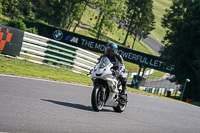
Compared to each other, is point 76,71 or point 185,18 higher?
point 185,18

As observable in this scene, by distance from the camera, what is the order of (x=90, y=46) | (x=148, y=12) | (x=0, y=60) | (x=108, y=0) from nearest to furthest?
(x=0, y=60) < (x=90, y=46) < (x=108, y=0) < (x=148, y=12)

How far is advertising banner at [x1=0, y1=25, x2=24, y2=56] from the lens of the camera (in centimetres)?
1666

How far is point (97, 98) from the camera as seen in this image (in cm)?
852

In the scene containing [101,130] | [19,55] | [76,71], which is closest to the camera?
[101,130]

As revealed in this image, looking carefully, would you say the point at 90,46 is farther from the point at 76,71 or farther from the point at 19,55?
the point at 19,55

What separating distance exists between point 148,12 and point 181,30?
50.1m

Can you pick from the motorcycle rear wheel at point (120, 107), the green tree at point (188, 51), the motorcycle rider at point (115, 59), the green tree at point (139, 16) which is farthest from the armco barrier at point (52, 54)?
the green tree at point (139, 16)

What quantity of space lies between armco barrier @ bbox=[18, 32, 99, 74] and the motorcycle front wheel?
10368 mm

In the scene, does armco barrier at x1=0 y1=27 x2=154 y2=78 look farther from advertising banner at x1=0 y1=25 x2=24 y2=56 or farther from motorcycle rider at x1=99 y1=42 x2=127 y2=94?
motorcycle rider at x1=99 y1=42 x2=127 y2=94

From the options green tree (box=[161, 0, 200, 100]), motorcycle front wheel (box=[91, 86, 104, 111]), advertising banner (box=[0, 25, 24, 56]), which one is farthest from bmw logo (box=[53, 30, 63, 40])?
motorcycle front wheel (box=[91, 86, 104, 111])

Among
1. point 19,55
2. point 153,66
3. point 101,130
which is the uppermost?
point 153,66

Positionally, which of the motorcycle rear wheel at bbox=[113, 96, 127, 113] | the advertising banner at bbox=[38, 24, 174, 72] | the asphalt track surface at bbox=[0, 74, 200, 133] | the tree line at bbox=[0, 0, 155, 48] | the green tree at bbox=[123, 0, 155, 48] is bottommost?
the asphalt track surface at bbox=[0, 74, 200, 133]

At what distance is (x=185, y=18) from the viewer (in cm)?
3400

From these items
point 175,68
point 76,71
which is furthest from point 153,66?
point 76,71
